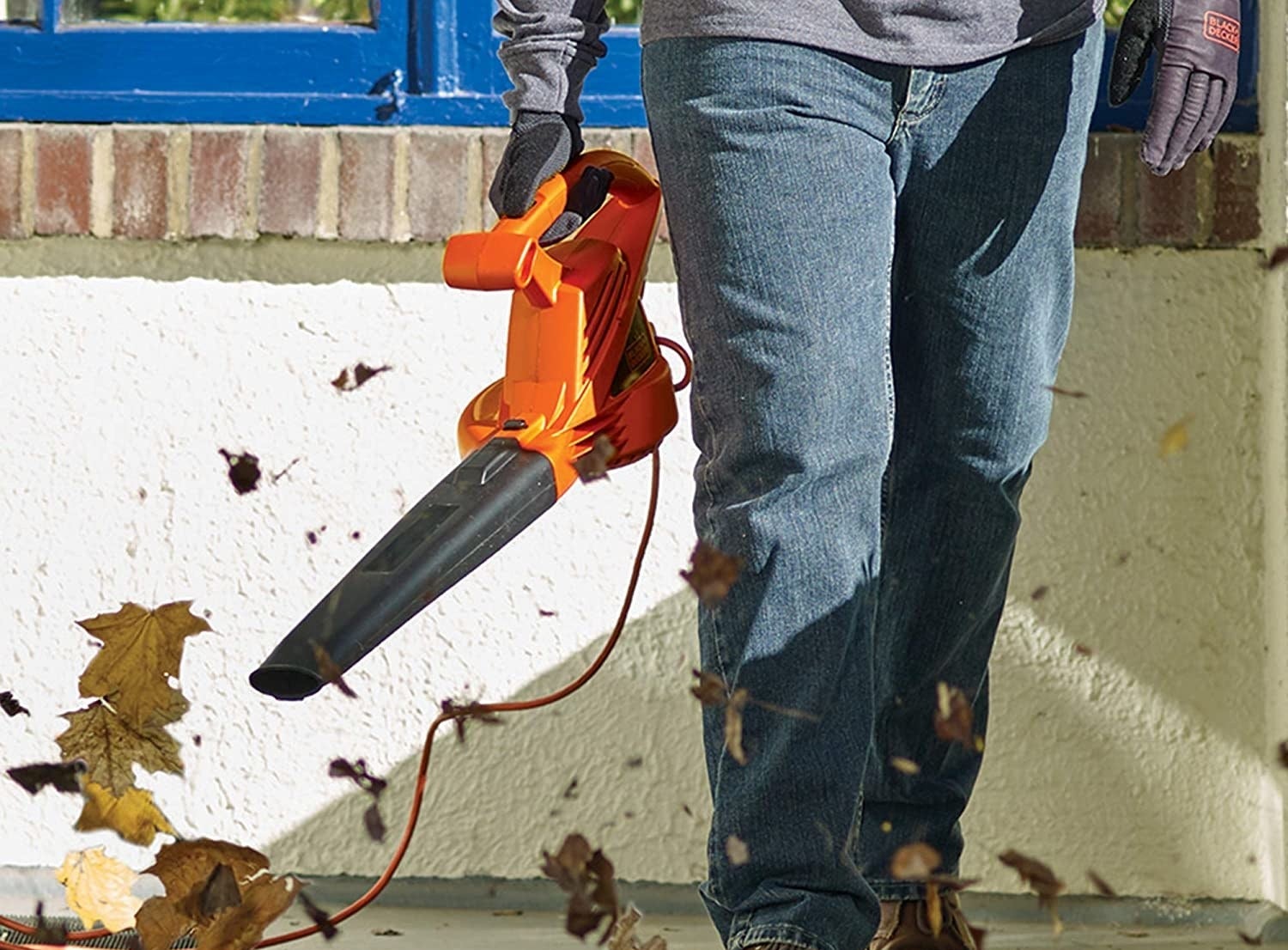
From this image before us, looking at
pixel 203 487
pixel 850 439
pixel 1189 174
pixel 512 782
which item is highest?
pixel 1189 174

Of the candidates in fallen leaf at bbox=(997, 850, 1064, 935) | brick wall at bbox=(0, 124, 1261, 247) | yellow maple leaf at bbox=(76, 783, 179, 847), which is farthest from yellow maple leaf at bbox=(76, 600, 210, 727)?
fallen leaf at bbox=(997, 850, 1064, 935)

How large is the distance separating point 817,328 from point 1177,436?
1.01 meters

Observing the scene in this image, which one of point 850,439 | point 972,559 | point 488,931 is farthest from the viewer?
point 488,931

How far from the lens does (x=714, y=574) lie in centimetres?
150

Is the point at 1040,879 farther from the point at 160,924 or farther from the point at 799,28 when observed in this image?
the point at 799,28

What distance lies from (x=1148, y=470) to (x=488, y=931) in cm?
110

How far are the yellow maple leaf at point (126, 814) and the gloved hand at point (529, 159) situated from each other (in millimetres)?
1093

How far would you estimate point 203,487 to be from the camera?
230 centimetres

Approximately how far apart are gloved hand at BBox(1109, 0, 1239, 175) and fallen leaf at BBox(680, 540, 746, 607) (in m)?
0.59

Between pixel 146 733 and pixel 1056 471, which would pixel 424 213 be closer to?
pixel 146 733

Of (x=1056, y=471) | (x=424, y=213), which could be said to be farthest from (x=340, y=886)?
(x=1056, y=471)

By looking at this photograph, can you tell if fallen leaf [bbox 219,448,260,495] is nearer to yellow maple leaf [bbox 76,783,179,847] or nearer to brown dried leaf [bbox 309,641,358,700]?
yellow maple leaf [bbox 76,783,179,847]

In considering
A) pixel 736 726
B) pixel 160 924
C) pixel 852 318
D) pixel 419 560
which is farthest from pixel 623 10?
pixel 160 924

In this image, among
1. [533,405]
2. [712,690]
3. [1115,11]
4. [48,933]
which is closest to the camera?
[712,690]
